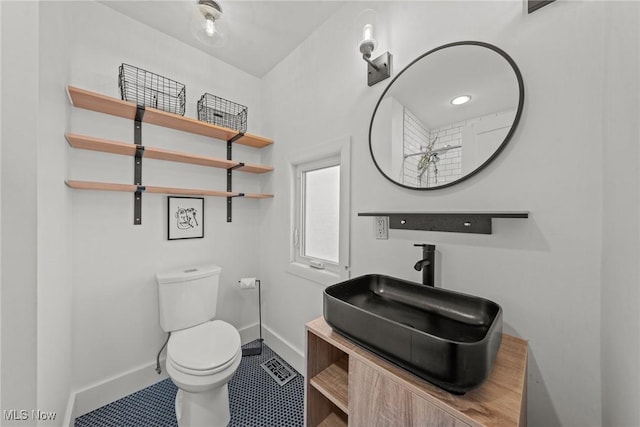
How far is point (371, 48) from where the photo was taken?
1.23 m

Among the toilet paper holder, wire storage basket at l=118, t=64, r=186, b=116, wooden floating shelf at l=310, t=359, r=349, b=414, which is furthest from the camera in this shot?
the toilet paper holder

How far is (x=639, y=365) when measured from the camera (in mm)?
493

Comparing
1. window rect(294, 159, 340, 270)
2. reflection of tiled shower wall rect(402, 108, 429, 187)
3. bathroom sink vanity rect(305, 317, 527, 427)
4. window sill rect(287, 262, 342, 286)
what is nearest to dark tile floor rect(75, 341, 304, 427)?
bathroom sink vanity rect(305, 317, 527, 427)

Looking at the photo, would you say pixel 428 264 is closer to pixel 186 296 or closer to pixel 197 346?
pixel 197 346

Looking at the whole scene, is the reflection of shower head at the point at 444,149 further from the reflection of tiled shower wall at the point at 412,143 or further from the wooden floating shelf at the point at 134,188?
the wooden floating shelf at the point at 134,188

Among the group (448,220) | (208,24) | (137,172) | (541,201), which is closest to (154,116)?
(137,172)

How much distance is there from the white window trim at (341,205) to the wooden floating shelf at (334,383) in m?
0.51

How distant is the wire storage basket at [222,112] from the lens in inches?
73.2

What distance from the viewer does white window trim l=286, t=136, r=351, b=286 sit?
4.93ft

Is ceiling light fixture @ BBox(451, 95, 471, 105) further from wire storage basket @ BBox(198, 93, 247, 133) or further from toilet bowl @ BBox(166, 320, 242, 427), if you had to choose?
toilet bowl @ BBox(166, 320, 242, 427)

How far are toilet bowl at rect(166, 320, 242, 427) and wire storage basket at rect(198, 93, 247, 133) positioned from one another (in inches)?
63.6

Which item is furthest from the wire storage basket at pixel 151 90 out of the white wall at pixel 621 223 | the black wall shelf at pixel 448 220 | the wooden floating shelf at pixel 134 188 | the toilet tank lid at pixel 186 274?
the white wall at pixel 621 223

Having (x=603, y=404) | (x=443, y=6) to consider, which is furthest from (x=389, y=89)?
→ (x=603, y=404)

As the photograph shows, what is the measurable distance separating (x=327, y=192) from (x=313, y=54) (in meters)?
1.05
